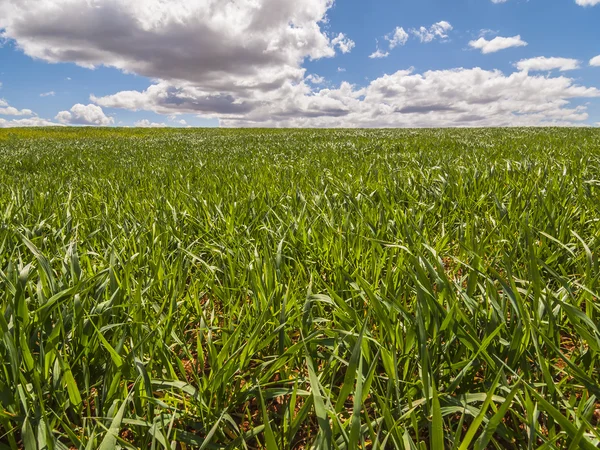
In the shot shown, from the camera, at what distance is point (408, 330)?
1.21 meters

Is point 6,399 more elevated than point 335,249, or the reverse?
point 335,249

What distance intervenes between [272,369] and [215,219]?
5.71 feet

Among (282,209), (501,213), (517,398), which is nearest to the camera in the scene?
(517,398)

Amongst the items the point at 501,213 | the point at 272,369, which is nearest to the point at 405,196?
the point at 501,213

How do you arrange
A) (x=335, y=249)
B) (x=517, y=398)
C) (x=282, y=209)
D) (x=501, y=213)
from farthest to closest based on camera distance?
(x=282, y=209) → (x=501, y=213) → (x=335, y=249) → (x=517, y=398)

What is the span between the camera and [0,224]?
2.56 m

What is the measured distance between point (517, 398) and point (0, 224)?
3.31 metres

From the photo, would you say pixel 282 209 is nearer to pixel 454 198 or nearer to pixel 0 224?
pixel 454 198

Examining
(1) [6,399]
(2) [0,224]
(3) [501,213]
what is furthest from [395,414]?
(2) [0,224]

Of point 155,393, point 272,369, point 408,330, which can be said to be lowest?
point 155,393

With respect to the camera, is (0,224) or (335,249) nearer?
(335,249)

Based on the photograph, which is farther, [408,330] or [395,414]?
[408,330]

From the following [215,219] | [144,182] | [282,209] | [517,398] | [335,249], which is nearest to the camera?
[517,398]

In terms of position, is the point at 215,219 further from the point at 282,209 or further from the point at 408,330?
the point at 408,330
